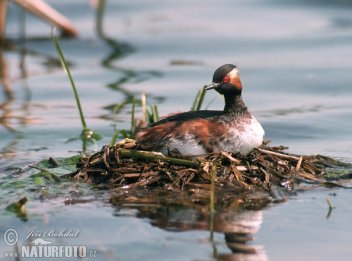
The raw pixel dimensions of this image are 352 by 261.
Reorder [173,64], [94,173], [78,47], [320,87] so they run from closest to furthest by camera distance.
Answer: [94,173] → [320,87] → [173,64] → [78,47]

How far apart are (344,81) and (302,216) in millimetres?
6125

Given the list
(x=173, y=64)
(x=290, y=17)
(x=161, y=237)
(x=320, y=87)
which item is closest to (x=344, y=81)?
(x=320, y=87)

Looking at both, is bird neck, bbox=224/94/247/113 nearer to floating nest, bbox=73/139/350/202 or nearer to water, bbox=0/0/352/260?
floating nest, bbox=73/139/350/202

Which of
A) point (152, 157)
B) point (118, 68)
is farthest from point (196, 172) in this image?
point (118, 68)

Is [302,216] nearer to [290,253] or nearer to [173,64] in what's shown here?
[290,253]

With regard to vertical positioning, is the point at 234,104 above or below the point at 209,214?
above

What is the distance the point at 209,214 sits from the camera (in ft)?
23.4

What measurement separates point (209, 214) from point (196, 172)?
620 mm

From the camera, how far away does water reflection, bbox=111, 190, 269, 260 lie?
6496 mm

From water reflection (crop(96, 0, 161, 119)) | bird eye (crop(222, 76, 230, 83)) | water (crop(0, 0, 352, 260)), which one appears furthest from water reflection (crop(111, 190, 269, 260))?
water reflection (crop(96, 0, 161, 119))

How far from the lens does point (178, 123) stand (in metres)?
8.01

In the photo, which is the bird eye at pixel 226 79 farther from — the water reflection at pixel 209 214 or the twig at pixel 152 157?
the water reflection at pixel 209 214

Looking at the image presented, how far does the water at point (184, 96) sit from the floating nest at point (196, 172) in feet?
0.71

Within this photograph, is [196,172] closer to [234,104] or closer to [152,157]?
[152,157]
